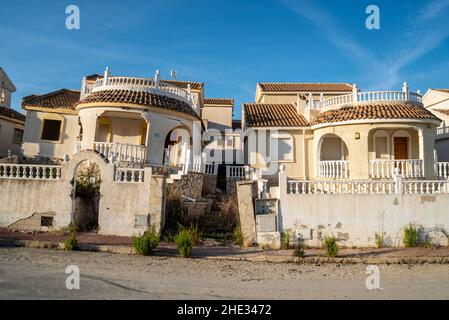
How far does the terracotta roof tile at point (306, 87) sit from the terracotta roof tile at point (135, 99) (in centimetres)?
1438

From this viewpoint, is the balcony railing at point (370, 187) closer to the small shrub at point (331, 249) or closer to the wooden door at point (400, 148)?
the small shrub at point (331, 249)

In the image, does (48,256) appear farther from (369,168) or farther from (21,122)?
(21,122)

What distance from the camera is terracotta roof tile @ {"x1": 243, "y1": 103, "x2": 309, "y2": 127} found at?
1775 centimetres

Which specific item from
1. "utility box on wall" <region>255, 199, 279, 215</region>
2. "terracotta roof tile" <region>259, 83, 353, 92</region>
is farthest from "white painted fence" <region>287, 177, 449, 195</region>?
"terracotta roof tile" <region>259, 83, 353, 92</region>

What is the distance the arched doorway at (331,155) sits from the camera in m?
15.7

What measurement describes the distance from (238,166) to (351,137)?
5946 mm

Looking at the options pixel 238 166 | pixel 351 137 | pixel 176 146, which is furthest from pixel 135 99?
pixel 351 137

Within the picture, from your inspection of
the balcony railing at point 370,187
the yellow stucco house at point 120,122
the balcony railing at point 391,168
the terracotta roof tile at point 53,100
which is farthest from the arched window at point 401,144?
the terracotta roof tile at point 53,100

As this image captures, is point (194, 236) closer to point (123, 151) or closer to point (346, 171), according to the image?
point (123, 151)

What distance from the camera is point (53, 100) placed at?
62.5 feet

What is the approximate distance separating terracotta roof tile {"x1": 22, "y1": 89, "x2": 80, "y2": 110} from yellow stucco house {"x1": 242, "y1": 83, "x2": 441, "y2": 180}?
36.3 feet

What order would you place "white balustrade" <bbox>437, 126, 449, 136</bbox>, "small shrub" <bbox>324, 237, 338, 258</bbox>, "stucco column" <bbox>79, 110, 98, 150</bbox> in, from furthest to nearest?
"white balustrade" <bbox>437, 126, 449, 136</bbox> < "stucco column" <bbox>79, 110, 98, 150</bbox> < "small shrub" <bbox>324, 237, 338, 258</bbox>

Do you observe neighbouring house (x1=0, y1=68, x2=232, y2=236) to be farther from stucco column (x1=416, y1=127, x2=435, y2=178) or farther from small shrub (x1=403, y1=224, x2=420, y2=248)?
stucco column (x1=416, y1=127, x2=435, y2=178)
